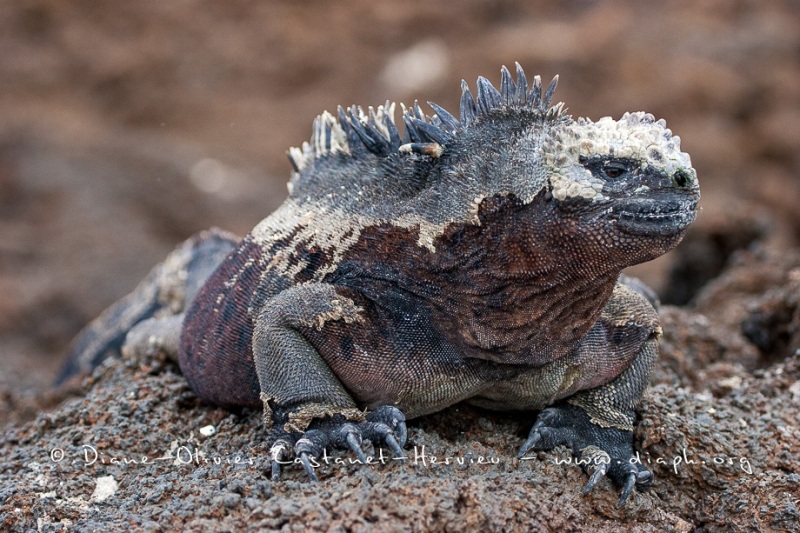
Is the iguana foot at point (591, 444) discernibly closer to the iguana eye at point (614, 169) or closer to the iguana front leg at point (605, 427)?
the iguana front leg at point (605, 427)

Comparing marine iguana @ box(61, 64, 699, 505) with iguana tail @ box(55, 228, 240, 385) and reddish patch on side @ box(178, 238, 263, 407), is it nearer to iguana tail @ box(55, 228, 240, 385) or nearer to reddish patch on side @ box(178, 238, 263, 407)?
reddish patch on side @ box(178, 238, 263, 407)

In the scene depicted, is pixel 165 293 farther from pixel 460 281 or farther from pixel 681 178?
pixel 681 178

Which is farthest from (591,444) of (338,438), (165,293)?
(165,293)

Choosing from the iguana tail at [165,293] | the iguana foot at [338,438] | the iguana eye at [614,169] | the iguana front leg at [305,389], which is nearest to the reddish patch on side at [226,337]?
the iguana front leg at [305,389]

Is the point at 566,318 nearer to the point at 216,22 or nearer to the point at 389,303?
the point at 389,303

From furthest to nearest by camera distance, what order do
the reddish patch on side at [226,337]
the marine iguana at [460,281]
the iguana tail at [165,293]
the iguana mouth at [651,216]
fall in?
the iguana tail at [165,293] < the reddish patch on side at [226,337] < the marine iguana at [460,281] < the iguana mouth at [651,216]

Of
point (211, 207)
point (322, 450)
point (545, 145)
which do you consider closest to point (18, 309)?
point (211, 207)
